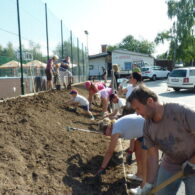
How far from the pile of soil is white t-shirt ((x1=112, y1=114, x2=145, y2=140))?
0.82 m

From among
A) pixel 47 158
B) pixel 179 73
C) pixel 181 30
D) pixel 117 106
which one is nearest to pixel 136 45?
pixel 181 30

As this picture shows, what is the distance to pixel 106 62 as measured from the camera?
37.0 metres

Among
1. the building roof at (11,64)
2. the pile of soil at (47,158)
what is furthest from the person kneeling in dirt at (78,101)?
the building roof at (11,64)

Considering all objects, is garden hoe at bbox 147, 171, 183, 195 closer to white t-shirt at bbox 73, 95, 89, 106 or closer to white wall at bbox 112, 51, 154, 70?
white t-shirt at bbox 73, 95, 89, 106

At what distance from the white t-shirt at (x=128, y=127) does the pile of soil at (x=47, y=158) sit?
0.82 metres

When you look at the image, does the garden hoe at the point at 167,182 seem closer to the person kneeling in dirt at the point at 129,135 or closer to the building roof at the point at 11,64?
the person kneeling in dirt at the point at 129,135

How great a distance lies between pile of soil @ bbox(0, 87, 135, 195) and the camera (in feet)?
10.2

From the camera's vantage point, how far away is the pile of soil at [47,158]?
3.09 metres

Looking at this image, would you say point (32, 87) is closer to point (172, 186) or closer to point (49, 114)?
point (49, 114)

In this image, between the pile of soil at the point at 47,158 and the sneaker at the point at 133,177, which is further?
the sneaker at the point at 133,177

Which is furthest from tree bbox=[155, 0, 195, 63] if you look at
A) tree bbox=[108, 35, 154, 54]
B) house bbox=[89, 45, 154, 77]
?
tree bbox=[108, 35, 154, 54]

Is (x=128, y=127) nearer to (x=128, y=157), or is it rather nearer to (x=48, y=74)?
(x=128, y=157)

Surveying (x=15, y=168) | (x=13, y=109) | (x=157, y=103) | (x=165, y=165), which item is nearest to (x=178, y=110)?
(x=157, y=103)

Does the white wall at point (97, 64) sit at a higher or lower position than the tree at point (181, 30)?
lower
